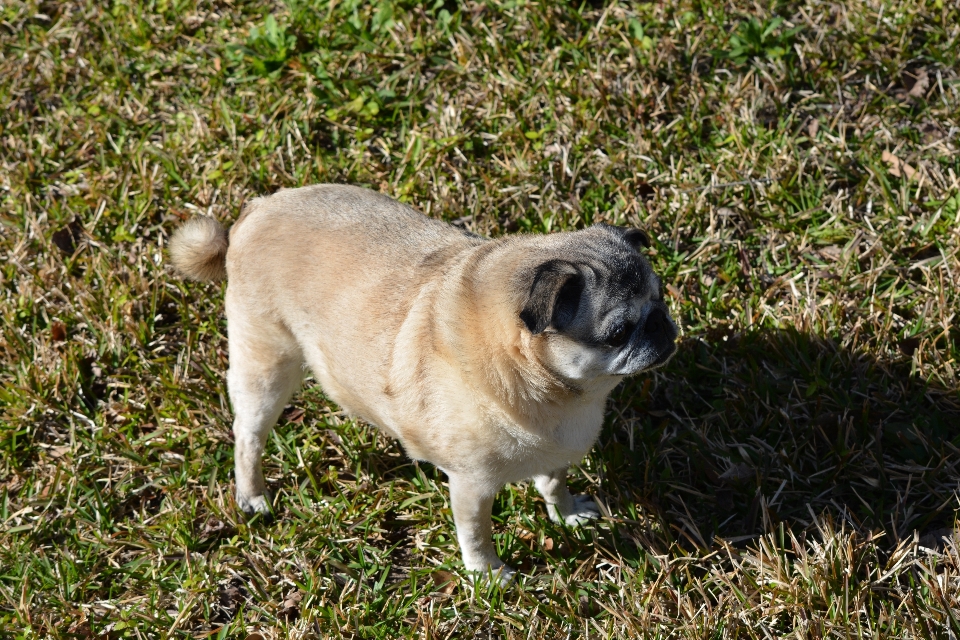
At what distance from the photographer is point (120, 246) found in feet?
18.7

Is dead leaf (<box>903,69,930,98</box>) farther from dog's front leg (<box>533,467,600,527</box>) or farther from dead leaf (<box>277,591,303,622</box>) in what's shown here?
dead leaf (<box>277,591,303,622</box>)

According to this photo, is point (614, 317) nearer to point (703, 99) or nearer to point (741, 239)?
point (741, 239)

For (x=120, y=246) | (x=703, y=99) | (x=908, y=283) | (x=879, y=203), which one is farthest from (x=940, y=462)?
(x=120, y=246)

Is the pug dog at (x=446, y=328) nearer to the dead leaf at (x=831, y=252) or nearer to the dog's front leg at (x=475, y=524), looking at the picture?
the dog's front leg at (x=475, y=524)

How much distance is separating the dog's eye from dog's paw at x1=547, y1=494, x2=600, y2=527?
1.34m

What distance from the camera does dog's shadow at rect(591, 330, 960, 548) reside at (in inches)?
165

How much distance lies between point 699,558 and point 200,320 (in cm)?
318

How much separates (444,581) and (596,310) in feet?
5.82

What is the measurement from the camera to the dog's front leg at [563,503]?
4.30 meters

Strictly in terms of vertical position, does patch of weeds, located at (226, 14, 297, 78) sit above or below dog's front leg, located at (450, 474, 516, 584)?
above

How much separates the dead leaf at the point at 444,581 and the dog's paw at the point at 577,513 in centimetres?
59

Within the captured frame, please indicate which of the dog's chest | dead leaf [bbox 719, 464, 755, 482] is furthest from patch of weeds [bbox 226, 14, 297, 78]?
dead leaf [bbox 719, 464, 755, 482]

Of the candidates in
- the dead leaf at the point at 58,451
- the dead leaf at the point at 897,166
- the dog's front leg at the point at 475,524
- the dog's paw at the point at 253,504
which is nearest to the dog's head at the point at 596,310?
the dog's front leg at the point at 475,524

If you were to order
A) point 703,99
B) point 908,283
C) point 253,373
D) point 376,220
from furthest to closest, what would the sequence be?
point 703,99
point 908,283
point 253,373
point 376,220
